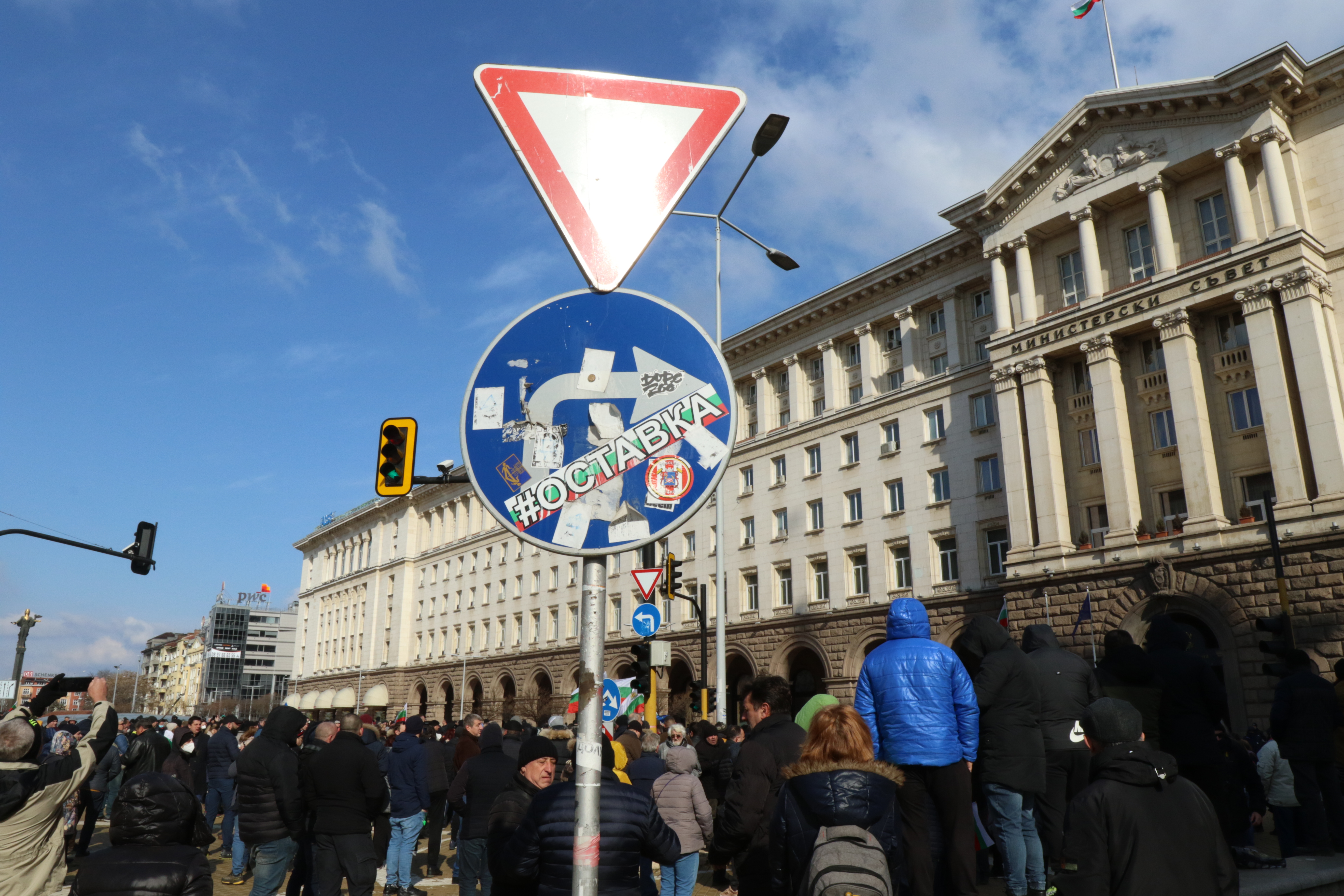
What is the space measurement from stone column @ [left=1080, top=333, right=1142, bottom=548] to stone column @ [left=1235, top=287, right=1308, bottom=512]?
3.76m

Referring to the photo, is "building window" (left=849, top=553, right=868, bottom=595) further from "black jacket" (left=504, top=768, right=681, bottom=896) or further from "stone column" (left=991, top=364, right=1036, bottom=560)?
"black jacket" (left=504, top=768, right=681, bottom=896)

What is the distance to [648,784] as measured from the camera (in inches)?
374

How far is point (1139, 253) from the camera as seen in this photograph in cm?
2980

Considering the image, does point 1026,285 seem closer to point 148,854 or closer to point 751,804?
point 751,804

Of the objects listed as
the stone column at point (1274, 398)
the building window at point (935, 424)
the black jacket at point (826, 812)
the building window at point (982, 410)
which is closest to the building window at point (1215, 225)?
the stone column at point (1274, 398)

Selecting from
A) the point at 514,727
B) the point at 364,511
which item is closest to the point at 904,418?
the point at 514,727

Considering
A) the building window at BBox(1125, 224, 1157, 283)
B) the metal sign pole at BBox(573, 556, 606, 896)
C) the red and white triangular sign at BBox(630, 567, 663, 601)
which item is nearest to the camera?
the metal sign pole at BBox(573, 556, 606, 896)

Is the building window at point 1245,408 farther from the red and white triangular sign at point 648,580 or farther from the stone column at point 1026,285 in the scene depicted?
the red and white triangular sign at point 648,580

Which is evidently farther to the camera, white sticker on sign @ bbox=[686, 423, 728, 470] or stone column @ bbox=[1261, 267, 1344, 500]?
stone column @ bbox=[1261, 267, 1344, 500]

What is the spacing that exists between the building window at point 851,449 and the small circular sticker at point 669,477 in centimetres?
3713

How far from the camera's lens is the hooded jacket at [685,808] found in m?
8.14

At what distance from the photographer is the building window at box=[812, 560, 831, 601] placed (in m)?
38.4

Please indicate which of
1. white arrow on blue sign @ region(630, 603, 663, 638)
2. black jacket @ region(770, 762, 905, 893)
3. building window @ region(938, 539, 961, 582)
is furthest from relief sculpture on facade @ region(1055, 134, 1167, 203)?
black jacket @ region(770, 762, 905, 893)

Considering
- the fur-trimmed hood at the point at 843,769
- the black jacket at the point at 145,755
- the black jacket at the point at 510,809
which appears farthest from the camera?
the black jacket at the point at 145,755
